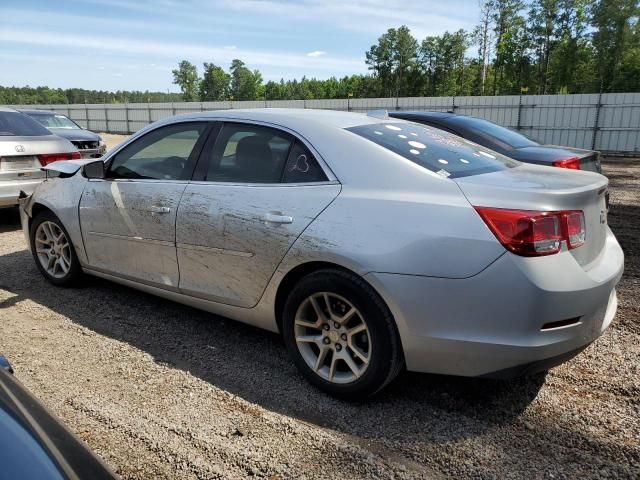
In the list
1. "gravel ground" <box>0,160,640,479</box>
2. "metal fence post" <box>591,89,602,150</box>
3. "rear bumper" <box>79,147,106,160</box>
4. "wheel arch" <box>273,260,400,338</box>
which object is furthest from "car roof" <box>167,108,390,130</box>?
"metal fence post" <box>591,89,602,150</box>

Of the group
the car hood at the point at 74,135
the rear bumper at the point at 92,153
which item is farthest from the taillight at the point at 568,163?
the car hood at the point at 74,135

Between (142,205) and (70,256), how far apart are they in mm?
1283

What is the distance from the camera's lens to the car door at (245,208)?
2.92 m

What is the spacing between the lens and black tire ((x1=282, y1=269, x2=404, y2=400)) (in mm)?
2586

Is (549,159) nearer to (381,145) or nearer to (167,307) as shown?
(381,145)

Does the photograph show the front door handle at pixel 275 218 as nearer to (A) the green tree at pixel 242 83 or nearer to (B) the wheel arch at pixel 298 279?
(B) the wheel arch at pixel 298 279

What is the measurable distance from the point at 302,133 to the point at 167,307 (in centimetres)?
206

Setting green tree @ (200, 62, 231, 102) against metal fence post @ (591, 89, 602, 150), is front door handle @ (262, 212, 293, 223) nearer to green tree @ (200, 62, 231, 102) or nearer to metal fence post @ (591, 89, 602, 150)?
metal fence post @ (591, 89, 602, 150)

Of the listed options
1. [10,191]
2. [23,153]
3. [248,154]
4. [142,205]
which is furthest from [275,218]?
[23,153]

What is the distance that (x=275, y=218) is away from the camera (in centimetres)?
294

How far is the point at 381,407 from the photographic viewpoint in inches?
→ 111

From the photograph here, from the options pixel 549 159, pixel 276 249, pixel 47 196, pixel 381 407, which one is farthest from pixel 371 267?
pixel 549 159

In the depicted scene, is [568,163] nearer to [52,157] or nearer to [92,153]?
[52,157]

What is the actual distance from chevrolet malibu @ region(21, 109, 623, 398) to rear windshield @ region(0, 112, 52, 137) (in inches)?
166
